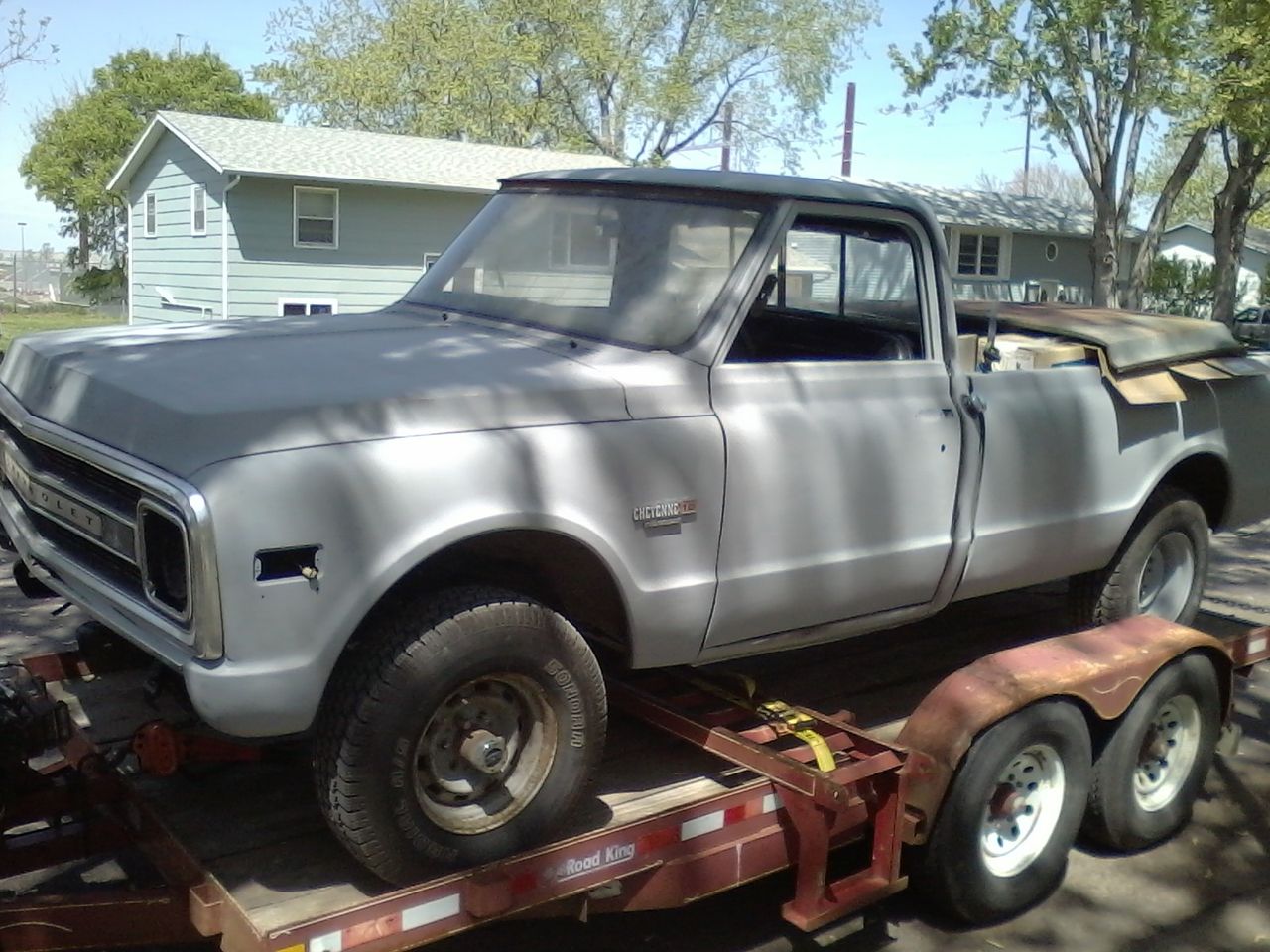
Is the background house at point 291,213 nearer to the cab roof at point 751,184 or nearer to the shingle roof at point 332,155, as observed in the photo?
the shingle roof at point 332,155

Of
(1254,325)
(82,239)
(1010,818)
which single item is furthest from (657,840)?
(82,239)

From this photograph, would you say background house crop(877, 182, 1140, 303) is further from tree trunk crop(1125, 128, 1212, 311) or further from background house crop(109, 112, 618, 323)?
background house crop(109, 112, 618, 323)

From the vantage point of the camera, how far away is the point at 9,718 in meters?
3.29

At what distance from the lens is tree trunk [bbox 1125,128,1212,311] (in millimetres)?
21406

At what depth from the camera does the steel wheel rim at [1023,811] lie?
169 inches

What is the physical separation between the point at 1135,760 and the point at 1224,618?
5.97 ft

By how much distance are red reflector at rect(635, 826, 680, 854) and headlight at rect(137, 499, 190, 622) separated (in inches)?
52.9

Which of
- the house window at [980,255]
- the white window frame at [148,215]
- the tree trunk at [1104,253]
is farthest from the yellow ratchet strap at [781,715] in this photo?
the house window at [980,255]

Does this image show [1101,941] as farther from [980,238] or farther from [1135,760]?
[980,238]

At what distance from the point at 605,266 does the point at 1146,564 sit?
9.57 feet

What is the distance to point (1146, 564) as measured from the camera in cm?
564

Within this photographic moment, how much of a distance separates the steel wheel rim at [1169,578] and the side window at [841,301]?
6.17 feet

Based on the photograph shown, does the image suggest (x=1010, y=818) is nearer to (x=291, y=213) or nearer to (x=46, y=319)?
(x=291, y=213)

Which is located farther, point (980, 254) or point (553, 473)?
point (980, 254)
